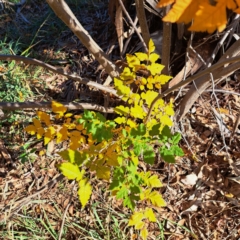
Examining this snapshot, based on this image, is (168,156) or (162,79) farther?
(162,79)

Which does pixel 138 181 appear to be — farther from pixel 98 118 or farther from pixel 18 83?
pixel 18 83

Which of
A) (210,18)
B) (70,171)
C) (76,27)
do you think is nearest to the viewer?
(210,18)

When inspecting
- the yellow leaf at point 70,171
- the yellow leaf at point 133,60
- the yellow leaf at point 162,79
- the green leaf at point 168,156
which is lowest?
the green leaf at point 168,156

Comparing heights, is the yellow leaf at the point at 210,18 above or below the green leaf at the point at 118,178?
above

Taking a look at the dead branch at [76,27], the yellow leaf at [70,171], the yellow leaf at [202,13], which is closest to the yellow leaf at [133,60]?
the dead branch at [76,27]

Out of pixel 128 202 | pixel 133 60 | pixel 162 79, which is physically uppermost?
pixel 133 60

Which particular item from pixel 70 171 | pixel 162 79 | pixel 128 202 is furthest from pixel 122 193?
pixel 162 79

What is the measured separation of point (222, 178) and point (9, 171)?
55.6 inches

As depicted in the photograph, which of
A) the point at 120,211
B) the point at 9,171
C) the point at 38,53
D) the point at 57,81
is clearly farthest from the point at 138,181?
the point at 38,53

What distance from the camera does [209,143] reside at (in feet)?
6.76

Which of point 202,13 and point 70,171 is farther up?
point 202,13

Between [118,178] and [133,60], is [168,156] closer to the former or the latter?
[118,178]

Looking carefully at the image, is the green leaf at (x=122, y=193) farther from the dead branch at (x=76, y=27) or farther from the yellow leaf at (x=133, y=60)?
the dead branch at (x=76, y=27)

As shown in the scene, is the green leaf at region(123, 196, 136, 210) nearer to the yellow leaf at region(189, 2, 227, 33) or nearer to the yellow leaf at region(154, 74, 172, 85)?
the yellow leaf at region(154, 74, 172, 85)
